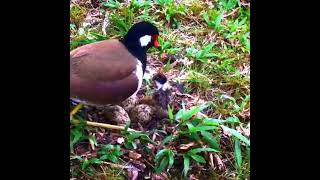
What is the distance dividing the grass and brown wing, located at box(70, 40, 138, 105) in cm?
8

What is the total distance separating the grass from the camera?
1.67m

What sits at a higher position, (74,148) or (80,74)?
(80,74)

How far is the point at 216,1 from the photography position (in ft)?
6.02

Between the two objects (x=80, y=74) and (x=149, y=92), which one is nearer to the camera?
(x=80, y=74)

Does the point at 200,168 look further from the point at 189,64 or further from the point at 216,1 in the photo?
the point at 216,1

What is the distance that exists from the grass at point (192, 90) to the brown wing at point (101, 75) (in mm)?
82

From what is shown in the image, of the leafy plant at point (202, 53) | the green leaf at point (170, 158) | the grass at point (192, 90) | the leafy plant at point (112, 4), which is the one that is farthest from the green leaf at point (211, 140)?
the leafy plant at point (112, 4)

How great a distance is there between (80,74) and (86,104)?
3.8 inches

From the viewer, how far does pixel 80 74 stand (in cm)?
162

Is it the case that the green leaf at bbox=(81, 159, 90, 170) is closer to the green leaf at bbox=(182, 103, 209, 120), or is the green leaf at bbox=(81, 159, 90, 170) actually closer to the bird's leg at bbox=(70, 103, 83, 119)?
the bird's leg at bbox=(70, 103, 83, 119)


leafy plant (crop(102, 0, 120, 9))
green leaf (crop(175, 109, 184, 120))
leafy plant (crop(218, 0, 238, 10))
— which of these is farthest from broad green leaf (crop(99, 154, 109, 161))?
leafy plant (crop(218, 0, 238, 10))

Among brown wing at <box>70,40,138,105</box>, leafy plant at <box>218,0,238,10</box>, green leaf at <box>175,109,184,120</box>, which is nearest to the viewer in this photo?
brown wing at <box>70,40,138,105</box>
